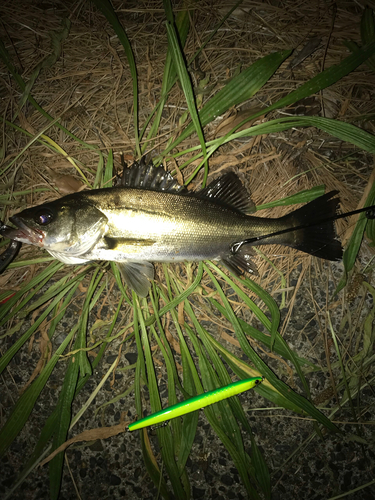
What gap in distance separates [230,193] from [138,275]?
121 centimetres

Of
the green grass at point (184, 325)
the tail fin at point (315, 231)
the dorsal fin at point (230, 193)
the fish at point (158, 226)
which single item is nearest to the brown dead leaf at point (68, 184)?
the green grass at point (184, 325)

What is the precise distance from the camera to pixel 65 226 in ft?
7.35

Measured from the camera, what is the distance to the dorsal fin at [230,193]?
8.15 ft

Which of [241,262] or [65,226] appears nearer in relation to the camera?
[65,226]

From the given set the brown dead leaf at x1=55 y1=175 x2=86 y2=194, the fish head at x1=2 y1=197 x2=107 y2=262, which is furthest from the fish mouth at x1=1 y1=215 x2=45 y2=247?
the brown dead leaf at x1=55 y1=175 x2=86 y2=194

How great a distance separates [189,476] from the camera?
2668 millimetres

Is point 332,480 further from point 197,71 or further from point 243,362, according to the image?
point 197,71

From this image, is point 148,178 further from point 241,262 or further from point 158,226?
point 241,262

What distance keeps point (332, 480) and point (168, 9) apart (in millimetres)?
4650

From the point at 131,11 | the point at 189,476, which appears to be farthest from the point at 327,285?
the point at 131,11

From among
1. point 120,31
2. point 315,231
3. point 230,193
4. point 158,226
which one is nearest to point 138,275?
point 158,226

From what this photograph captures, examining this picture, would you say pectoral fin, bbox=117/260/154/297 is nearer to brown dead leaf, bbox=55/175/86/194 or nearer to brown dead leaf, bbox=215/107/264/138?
brown dead leaf, bbox=55/175/86/194

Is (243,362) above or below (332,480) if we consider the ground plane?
above

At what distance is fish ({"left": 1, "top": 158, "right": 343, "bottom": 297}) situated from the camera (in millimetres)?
2244
